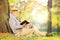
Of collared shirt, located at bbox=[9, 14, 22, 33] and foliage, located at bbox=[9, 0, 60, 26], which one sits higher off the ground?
foliage, located at bbox=[9, 0, 60, 26]

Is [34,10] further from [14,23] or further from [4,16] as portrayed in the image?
[4,16]

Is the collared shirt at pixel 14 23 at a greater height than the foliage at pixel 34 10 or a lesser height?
lesser

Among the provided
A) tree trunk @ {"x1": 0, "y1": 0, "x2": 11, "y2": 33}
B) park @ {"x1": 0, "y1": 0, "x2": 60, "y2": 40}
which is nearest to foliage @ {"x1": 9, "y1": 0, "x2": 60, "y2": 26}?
park @ {"x1": 0, "y1": 0, "x2": 60, "y2": 40}

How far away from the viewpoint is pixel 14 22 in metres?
2.89

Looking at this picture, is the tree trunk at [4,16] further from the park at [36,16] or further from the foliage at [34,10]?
the foliage at [34,10]

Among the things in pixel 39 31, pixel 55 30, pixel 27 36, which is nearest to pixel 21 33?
pixel 27 36

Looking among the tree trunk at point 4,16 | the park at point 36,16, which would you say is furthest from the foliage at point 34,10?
the tree trunk at point 4,16

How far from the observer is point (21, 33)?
2928 millimetres

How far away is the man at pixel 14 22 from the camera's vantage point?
2902 millimetres

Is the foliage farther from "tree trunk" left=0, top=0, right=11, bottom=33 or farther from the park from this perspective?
"tree trunk" left=0, top=0, right=11, bottom=33

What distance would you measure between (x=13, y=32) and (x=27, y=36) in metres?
0.23

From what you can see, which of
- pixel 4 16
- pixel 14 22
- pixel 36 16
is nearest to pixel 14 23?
pixel 14 22

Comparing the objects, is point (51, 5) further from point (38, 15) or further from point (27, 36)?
point (27, 36)

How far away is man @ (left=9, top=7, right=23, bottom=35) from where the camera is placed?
2902 millimetres
